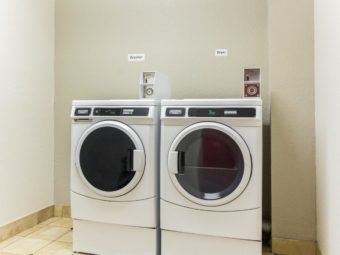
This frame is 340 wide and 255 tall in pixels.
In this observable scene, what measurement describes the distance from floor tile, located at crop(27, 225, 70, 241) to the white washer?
1.16 feet

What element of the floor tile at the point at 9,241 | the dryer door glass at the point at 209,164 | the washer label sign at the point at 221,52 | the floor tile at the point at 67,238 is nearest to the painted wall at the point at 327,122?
the dryer door glass at the point at 209,164

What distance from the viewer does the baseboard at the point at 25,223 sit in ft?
6.52

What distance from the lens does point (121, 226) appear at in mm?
1745

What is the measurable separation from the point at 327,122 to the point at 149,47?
146 centimetres

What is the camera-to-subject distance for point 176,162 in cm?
162

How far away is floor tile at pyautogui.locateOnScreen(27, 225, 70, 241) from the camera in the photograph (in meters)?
2.06

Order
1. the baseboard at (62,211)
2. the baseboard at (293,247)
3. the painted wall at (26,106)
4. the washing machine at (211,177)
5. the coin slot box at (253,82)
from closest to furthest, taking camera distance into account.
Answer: the washing machine at (211,177) → the baseboard at (293,247) → the painted wall at (26,106) → the coin slot box at (253,82) → the baseboard at (62,211)

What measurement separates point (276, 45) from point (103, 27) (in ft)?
4.59

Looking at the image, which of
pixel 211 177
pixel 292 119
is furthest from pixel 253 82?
pixel 211 177

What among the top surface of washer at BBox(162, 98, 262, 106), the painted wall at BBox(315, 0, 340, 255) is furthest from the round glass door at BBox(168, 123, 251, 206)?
the painted wall at BBox(315, 0, 340, 255)

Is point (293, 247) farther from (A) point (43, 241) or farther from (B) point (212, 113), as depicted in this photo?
A: (A) point (43, 241)

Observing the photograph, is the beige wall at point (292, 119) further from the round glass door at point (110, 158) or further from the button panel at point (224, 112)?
the round glass door at point (110, 158)

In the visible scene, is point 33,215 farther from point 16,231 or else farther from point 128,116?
point 128,116

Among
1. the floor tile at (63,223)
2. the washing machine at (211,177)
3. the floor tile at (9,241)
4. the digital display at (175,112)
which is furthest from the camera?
the floor tile at (63,223)
